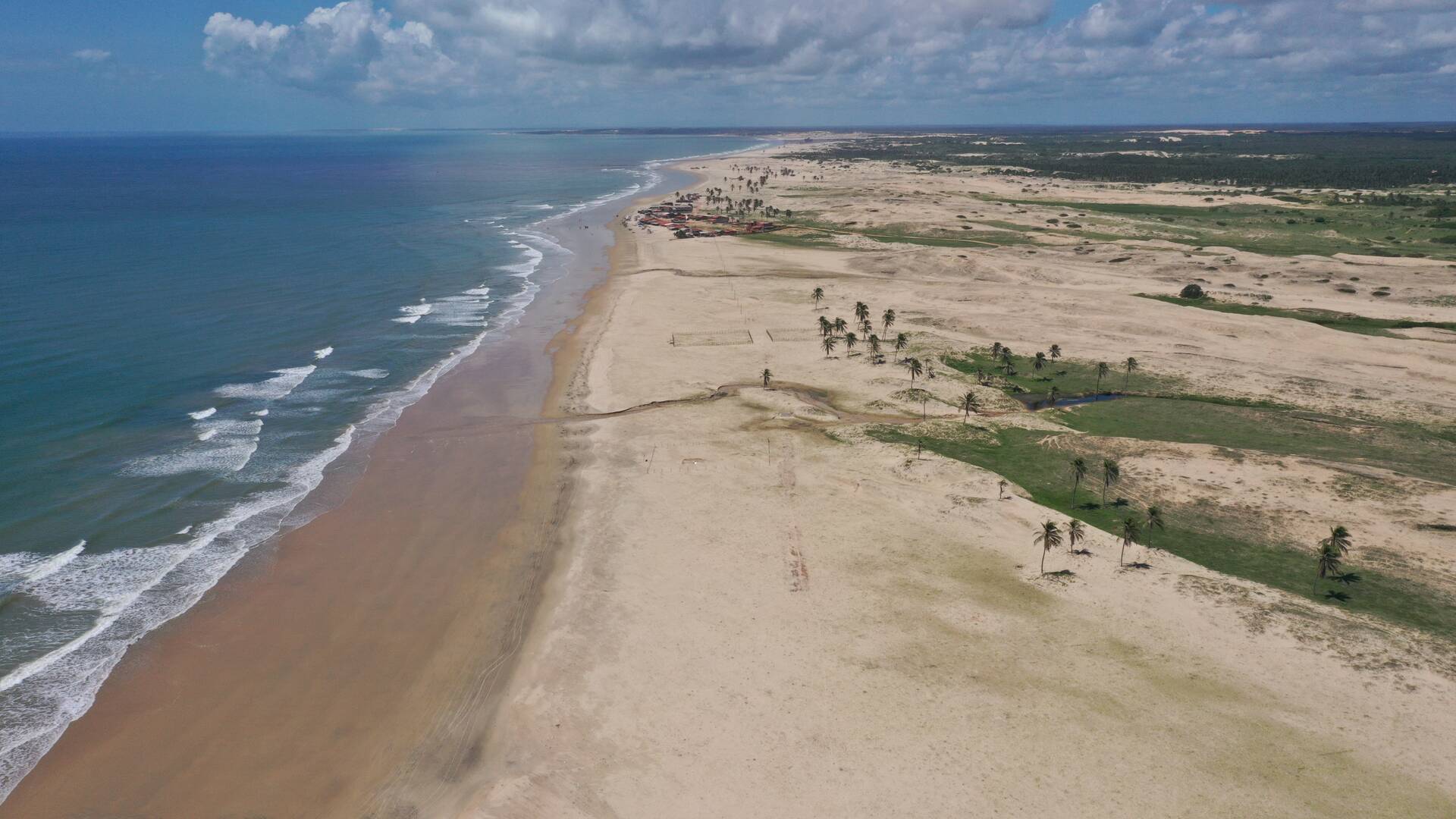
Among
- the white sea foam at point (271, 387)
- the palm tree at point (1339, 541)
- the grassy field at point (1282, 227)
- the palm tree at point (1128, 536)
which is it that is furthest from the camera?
the grassy field at point (1282, 227)

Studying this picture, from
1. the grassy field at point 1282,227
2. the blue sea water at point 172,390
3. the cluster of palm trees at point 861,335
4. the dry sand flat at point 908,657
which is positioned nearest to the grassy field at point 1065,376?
the cluster of palm trees at point 861,335

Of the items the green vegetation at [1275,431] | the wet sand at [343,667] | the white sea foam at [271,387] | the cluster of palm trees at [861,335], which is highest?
the cluster of palm trees at [861,335]

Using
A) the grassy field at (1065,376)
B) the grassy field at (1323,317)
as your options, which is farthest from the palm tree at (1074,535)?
the grassy field at (1323,317)

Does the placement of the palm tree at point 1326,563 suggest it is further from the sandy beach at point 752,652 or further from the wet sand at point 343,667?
the wet sand at point 343,667

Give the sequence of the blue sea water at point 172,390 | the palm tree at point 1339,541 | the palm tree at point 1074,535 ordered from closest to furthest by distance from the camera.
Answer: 1. the blue sea water at point 172,390
2. the palm tree at point 1339,541
3. the palm tree at point 1074,535

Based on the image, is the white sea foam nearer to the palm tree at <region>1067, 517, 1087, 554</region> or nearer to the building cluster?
the palm tree at <region>1067, 517, 1087, 554</region>

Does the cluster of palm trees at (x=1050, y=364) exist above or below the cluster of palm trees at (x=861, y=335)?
below

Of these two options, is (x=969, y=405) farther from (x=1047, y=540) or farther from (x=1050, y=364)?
(x=1047, y=540)

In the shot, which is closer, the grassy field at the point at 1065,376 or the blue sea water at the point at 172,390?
the blue sea water at the point at 172,390
